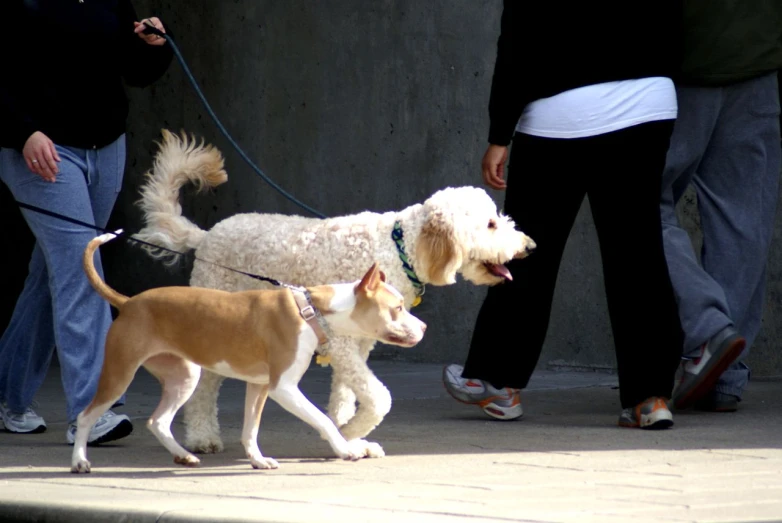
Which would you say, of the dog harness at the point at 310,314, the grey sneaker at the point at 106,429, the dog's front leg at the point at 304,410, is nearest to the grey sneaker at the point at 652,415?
the dog's front leg at the point at 304,410

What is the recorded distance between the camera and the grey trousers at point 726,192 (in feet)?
19.5

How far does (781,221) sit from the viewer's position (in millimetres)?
7258

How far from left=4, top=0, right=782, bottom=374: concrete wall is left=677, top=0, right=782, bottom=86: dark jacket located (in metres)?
1.64

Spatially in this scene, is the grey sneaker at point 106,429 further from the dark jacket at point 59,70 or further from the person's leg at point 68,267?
the dark jacket at point 59,70

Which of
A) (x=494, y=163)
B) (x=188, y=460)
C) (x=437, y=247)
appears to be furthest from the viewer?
(x=494, y=163)

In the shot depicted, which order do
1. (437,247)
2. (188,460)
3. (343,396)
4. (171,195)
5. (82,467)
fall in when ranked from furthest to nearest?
(171,195) < (343,396) < (437,247) < (188,460) < (82,467)

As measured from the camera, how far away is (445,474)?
447 centimetres

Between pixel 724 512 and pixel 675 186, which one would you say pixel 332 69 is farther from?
pixel 724 512

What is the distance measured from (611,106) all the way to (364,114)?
3.32 m

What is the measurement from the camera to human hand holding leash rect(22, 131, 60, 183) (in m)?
5.19

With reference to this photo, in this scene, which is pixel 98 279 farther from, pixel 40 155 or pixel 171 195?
pixel 171 195

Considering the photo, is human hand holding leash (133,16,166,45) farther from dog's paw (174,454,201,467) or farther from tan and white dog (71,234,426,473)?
dog's paw (174,454,201,467)

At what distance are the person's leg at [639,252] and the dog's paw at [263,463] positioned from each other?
1.66m

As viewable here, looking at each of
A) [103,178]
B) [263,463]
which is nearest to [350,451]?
[263,463]
